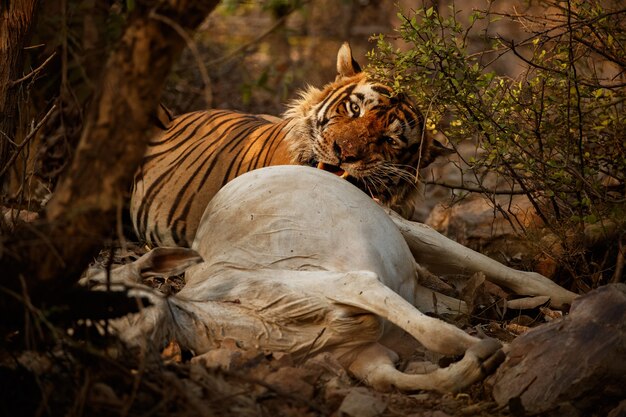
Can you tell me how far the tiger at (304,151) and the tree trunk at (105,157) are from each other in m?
2.62

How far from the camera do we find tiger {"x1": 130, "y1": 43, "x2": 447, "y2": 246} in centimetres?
563

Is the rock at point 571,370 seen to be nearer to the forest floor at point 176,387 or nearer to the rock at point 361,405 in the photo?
the forest floor at point 176,387

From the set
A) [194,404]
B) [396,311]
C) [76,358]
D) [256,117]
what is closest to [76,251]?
[76,358]

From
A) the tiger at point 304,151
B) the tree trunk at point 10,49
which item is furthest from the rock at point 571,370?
the tree trunk at point 10,49

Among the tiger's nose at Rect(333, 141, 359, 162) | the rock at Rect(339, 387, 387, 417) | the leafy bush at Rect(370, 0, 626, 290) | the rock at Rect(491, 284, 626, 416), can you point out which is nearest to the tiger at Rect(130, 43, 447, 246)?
the tiger's nose at Rect(333, 141, 359, 162)

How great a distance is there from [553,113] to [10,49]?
279cm

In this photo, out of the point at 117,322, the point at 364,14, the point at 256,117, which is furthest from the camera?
the point at 364,14

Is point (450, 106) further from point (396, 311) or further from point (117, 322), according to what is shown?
point (117, 322)

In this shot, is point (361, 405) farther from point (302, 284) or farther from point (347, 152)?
point (347, 152)

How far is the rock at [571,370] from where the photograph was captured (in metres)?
3.50

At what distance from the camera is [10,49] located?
4746 millimetres

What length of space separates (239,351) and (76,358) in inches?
31.3

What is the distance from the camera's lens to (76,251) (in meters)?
3.02

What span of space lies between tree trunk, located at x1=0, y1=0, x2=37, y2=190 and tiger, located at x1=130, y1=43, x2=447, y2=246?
103 cm
